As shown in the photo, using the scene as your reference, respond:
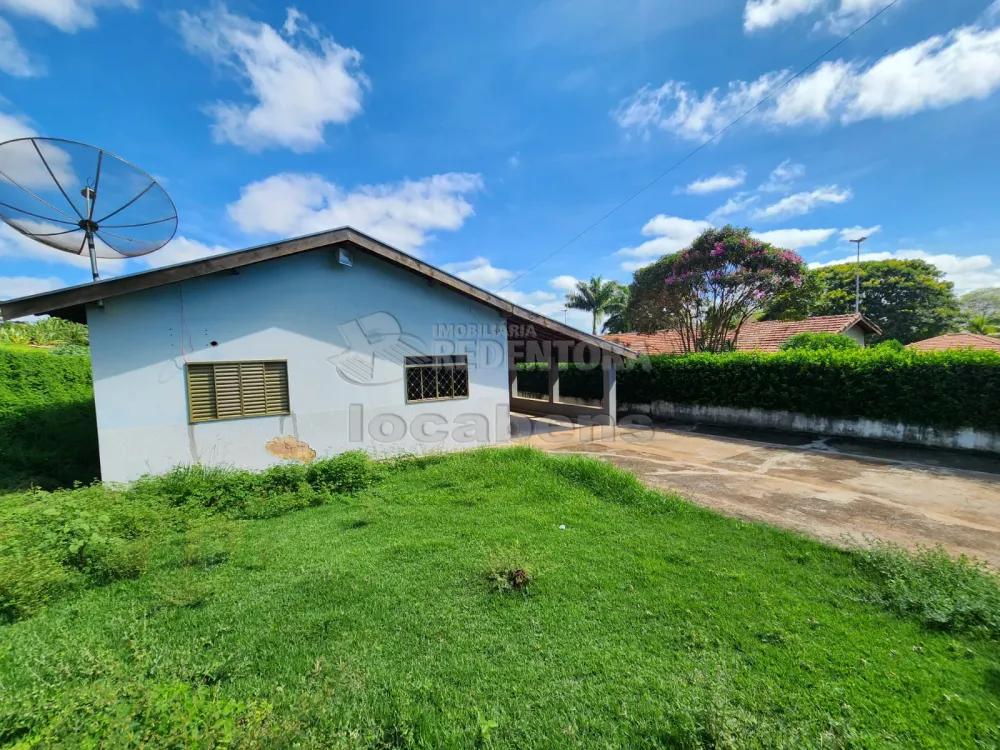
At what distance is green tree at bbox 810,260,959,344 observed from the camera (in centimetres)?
3005

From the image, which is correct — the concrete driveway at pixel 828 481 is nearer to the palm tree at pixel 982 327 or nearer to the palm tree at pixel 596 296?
the palm tree at pixel 596 296

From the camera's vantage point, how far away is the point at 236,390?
22.8ft

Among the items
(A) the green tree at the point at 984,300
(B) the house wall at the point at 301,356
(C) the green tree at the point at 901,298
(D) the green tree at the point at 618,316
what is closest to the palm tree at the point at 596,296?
(D) the green tree at the point at 618,316

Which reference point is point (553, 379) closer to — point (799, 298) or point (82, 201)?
point (799, 298)

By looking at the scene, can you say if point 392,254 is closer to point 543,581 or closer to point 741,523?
point 543,581

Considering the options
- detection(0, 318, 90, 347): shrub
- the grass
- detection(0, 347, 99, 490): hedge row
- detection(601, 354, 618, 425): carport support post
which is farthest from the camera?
detection(0, 318, 90, 347): shrub

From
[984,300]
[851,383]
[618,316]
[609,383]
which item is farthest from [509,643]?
[984,300]

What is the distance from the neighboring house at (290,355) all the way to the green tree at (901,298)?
3153cm

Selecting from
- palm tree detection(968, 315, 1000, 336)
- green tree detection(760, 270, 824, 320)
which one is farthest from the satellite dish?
palm tree detection(968, 315, 1000, 336)

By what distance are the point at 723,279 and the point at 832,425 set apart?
759 cm

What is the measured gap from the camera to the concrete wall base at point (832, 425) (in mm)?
8461

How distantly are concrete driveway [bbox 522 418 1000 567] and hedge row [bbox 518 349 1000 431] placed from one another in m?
0.89

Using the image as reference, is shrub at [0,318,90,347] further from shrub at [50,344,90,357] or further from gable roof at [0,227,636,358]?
gable roof at [0,227,636,358]

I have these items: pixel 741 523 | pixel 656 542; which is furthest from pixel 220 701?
pixel 741 523
